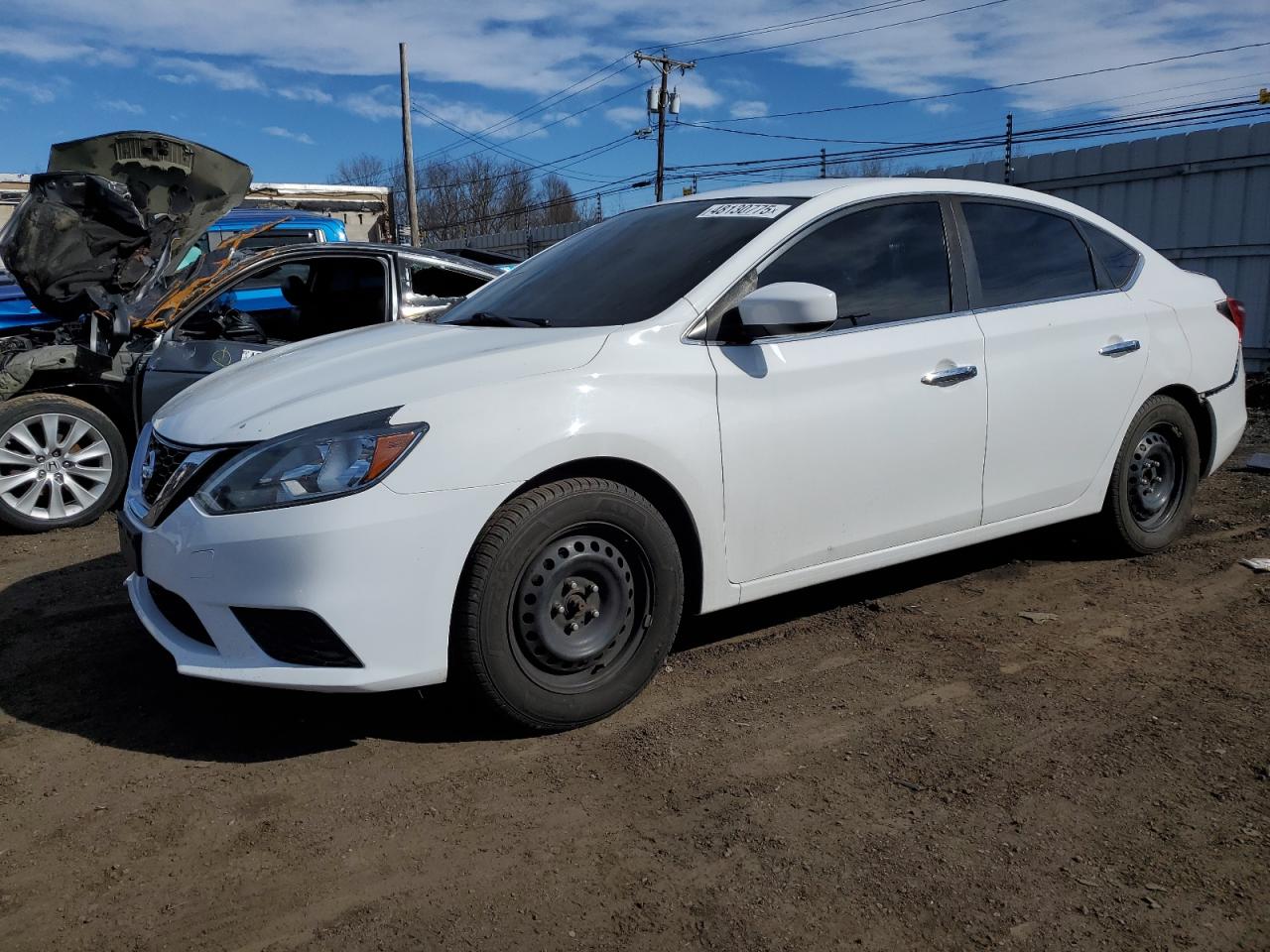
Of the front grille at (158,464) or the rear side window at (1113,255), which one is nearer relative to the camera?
the front grille at (158,464)

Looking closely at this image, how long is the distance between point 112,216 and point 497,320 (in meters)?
4.05

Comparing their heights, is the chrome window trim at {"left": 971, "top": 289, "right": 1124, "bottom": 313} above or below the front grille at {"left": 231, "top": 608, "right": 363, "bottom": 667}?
above

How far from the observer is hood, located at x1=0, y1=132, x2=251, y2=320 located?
6410mm

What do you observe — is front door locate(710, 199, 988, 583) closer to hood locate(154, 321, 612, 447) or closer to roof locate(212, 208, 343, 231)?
hood locate(154, 321, 612, 447)

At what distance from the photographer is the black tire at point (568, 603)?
9.83 feet

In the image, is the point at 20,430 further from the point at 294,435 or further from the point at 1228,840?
the point at 1228,840

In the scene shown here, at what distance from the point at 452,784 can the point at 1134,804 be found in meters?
1.85

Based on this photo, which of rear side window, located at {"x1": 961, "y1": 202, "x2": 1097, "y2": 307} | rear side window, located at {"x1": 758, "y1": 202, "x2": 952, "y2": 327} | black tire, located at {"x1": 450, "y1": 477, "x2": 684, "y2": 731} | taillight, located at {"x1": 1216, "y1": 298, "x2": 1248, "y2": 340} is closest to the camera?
black tire, located at {"x1": 450, "y1": 477, "x2": 684, "y2": 731}

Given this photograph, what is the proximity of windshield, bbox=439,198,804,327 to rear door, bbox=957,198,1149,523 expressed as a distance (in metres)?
0.96

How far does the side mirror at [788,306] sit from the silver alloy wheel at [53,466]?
14.4 feet

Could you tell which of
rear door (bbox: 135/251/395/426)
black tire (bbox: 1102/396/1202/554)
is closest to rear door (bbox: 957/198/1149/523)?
black tire (bbox: 1102/396/1202/554)

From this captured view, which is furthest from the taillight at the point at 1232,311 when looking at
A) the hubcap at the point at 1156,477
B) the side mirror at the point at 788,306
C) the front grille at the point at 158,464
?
the front grille at the point at 158,464

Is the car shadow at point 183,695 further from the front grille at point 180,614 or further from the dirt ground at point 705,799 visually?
the front grille at point 180,614

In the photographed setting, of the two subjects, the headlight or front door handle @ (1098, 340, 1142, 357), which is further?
front door handle @ (1098, 340, 1142, 357)
